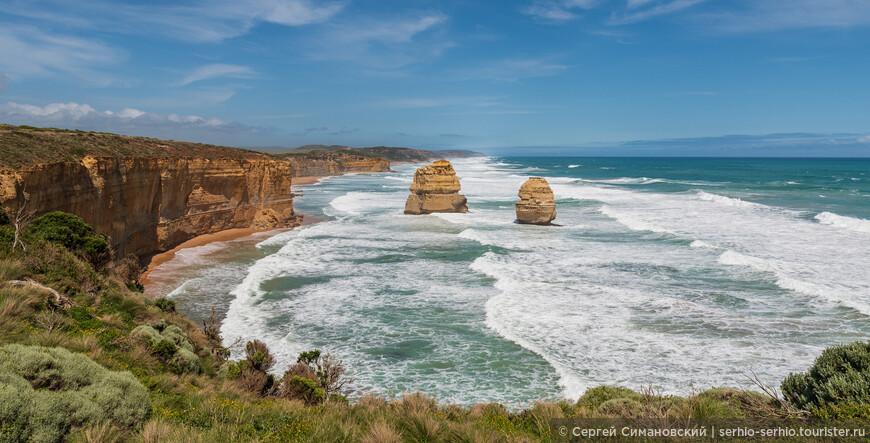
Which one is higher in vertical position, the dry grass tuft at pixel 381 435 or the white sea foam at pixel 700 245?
the dry grass tuft at pixel 381 435

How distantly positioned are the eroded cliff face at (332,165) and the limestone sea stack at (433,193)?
180ft

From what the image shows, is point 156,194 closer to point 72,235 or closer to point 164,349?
point 72,235

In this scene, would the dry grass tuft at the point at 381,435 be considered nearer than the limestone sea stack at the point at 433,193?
Yes

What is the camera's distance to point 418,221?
37.9 m

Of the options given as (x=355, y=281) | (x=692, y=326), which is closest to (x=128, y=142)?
(x=355, y=281)

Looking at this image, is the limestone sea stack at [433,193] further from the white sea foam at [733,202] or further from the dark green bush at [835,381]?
the dark green bush at [835,381]

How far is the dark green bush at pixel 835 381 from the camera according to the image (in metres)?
6.40

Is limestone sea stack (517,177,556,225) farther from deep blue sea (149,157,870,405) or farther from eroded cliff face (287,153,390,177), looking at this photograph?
eroded cliff face (287,153,390,177)

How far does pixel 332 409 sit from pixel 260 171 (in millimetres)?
32087

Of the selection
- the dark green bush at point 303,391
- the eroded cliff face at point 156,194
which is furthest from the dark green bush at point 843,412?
the eroded cliff face at point 156,194

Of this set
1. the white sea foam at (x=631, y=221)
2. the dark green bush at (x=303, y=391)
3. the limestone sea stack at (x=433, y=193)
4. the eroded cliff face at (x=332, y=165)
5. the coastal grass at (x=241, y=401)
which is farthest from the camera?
the eroded cliff face at (x=332, y=165)

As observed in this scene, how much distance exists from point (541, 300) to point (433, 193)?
25.2 metres

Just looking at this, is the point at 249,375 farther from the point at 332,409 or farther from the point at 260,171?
the point at 260,171

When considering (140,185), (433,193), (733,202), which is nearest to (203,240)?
(140,185)
